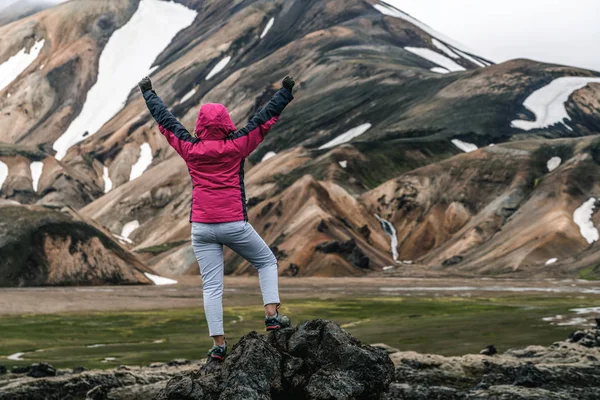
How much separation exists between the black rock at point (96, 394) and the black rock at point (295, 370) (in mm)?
6328

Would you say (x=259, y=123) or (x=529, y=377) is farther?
(x=529, y=377)

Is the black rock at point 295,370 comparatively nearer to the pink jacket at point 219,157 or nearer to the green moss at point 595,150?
the pink jacket at point 219,157

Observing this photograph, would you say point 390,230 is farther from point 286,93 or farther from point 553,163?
point 286,93

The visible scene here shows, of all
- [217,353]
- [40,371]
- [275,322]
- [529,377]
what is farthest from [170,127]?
[40,371]

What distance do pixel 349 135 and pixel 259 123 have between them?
181939mm

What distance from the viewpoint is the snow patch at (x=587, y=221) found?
119625 millimetres

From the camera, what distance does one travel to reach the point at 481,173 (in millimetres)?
146875

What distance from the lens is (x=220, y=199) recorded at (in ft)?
48.2

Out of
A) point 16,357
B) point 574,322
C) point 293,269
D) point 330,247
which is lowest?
point 574,322

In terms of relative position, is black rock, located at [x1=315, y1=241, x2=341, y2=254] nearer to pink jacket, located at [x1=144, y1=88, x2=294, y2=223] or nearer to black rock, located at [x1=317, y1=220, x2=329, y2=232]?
black rock, located at [x1=317, y1=220, x2=329, y2=232]

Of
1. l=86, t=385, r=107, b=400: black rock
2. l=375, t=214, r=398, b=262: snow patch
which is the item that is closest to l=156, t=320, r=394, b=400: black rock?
l=86, t=385, r=107, b=400: black rock

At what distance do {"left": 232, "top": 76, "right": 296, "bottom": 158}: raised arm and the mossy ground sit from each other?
18.4 meters

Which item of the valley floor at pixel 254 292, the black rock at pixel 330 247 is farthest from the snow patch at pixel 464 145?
the valley floor at pixel 254 292

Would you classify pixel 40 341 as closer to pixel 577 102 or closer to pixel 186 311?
pixel 186 311
